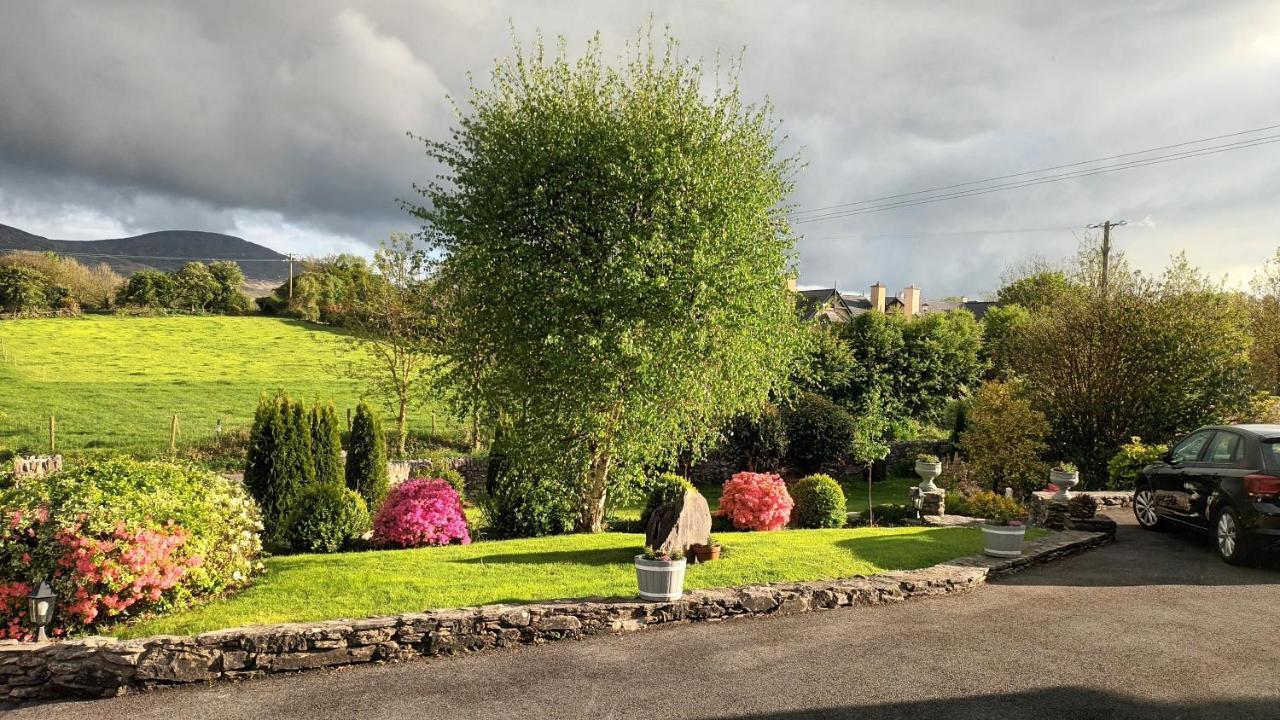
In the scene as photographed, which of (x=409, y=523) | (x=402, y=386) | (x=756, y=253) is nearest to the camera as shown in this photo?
(x=409, y=523)

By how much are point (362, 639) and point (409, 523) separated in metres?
5.89

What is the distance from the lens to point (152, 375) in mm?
35625

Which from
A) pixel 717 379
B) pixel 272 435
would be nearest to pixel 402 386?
pixel 272 435

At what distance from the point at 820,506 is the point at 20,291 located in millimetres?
51081

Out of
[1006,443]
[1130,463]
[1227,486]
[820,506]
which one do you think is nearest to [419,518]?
[820,506]

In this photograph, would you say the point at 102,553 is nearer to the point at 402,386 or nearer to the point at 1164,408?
the point at 402,386

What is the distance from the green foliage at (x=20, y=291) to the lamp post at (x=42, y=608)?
49.3m

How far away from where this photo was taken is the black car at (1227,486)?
10.9 meters

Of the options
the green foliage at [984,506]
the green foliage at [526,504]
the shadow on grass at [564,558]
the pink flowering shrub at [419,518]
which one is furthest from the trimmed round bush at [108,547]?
the green foliage at [984,506]

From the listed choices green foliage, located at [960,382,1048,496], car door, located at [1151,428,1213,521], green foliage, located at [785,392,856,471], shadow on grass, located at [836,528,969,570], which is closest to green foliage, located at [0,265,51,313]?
green foliage, located at [785,392,856,471]

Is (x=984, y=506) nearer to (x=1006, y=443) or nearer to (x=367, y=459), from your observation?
(x=1006, y=443)

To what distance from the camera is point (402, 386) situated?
25.4m

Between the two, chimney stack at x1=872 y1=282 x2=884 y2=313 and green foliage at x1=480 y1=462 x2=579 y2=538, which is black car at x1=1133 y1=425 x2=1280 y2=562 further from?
chimney stack at x1=872 y1=282 x2=884 y2=313

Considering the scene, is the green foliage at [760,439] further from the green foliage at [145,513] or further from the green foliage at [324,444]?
the green foliage at [145,513]
